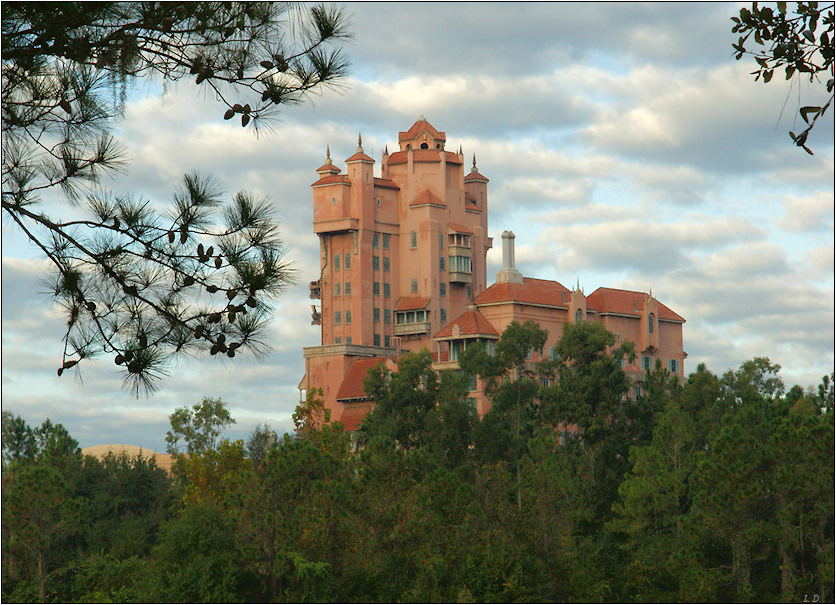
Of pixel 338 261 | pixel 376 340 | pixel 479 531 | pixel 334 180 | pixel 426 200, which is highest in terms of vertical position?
pixel 334 180

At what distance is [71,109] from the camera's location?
11953 millimetres

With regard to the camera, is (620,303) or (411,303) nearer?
(411,303)

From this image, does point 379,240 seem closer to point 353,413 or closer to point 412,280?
point 412,280

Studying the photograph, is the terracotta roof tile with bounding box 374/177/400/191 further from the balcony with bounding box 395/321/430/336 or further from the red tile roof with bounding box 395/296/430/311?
the balcony with bounding box 395/321/430/336

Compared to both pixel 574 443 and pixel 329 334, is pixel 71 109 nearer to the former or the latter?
pixel 574 443

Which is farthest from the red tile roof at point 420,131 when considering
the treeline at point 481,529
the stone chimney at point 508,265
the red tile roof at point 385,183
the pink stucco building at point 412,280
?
the treeline at point 481,529

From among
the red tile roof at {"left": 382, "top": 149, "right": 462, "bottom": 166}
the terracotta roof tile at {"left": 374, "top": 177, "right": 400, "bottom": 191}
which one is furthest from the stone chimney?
the terracotta roof tile at {"left": 374, "top": 177, "right": 400, "bottom": 191}

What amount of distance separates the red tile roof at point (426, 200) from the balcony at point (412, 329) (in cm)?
799

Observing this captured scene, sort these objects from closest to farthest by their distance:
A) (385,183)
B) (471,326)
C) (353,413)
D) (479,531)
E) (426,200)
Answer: (479,531)
(471,326)
(353,413)
(426,200)
(385,183)

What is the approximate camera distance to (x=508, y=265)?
77.9 m

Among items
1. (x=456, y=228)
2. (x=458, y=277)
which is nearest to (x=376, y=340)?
(x=458, y=277)

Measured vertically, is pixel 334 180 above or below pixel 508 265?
above

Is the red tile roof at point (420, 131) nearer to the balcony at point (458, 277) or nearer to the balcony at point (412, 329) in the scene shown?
the balcony at point (458, 277)

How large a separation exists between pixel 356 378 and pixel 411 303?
751 cm
